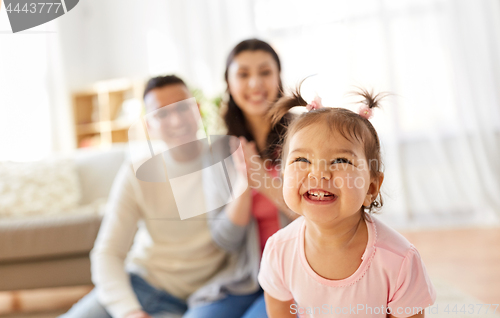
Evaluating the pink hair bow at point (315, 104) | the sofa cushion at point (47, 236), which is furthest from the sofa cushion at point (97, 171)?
the pink hair bow at point (315, 104)

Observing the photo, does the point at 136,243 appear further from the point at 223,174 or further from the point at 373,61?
the point at 373,61

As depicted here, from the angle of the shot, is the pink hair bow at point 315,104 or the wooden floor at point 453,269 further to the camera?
the wooden floor at point 453,269

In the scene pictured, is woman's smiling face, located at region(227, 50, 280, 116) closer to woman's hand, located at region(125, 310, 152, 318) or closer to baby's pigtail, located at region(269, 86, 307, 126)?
baby's pigtail, located at region(269, 86, 307, 126)

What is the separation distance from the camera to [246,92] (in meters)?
0.74

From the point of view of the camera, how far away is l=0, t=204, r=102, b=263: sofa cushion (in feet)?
2.73

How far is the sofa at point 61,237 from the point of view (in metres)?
0.77

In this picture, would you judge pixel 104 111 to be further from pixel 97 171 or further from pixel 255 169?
pixel 255 169

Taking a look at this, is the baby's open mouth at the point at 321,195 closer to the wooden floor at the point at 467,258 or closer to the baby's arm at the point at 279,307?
the baby's arm at the point at 279,307

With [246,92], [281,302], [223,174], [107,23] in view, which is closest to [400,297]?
[281,302]

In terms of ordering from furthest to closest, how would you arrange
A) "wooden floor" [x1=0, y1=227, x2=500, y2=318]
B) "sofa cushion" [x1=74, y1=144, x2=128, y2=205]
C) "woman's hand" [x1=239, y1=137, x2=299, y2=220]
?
"sofa cushion" [x1=74, y1=144, x2=128, y2=205], "wooden floor" [x1=0, y1=227, x2=500, y2=318], "woman's hand" [x1=239, y1=137, x2=299, y2=220]

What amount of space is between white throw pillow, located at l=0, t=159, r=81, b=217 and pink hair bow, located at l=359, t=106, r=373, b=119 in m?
0.85

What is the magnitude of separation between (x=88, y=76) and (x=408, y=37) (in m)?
2.58

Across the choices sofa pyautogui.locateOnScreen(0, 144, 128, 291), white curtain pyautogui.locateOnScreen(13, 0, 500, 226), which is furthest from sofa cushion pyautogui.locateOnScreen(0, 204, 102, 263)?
white curtain pyautogui.locateOnScreen(13, 0, 500, 226)

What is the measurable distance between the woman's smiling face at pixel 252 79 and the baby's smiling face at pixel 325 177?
23cm
